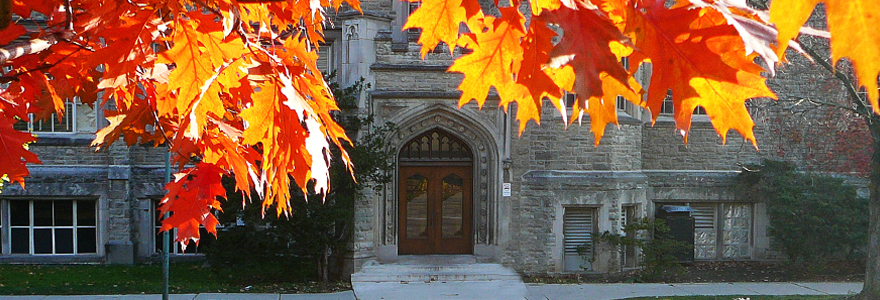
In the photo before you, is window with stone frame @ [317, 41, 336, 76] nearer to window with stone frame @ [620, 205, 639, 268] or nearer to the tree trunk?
window with stone frame @ [620, 205, 639, 268]

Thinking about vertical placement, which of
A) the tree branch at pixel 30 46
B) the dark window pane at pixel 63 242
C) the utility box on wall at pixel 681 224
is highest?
the tree branch at pixel 30 46

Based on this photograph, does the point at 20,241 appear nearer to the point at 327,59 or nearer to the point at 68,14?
the point at 327,59

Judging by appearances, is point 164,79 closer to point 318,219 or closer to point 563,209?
point 318,219

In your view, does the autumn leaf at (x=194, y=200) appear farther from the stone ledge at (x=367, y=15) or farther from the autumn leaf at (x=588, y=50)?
the stone ledge at (x=367, y=15)

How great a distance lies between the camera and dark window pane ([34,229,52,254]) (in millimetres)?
12922

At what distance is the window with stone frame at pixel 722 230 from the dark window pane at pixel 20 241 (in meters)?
11.6

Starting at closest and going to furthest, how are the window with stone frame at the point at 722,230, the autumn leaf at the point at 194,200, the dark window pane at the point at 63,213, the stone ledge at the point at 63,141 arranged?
the autumn leaf at the point at 194,200 → the stone ledge at the point at 63,141 → the dark window pane at the point at 63,213 → the window with stone frame at the point at 722,230

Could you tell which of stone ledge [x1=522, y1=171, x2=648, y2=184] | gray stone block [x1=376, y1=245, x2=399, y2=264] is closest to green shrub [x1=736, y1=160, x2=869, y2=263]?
stone ledge [x1=522, y1=171, x2=648, y2=184]

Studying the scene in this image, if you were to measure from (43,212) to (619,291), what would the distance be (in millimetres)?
10188

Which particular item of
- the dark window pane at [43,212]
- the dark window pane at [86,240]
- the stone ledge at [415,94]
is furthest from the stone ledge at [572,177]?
the dark window pane at [43,212]

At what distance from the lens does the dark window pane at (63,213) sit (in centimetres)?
1302

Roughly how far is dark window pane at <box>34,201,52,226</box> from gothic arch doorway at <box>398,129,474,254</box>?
6469mm

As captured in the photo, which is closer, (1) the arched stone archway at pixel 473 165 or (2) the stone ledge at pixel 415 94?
(2) the stone ledge at pixel 415 94

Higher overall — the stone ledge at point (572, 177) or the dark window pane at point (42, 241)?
the stone ledge at point (572, 177)
